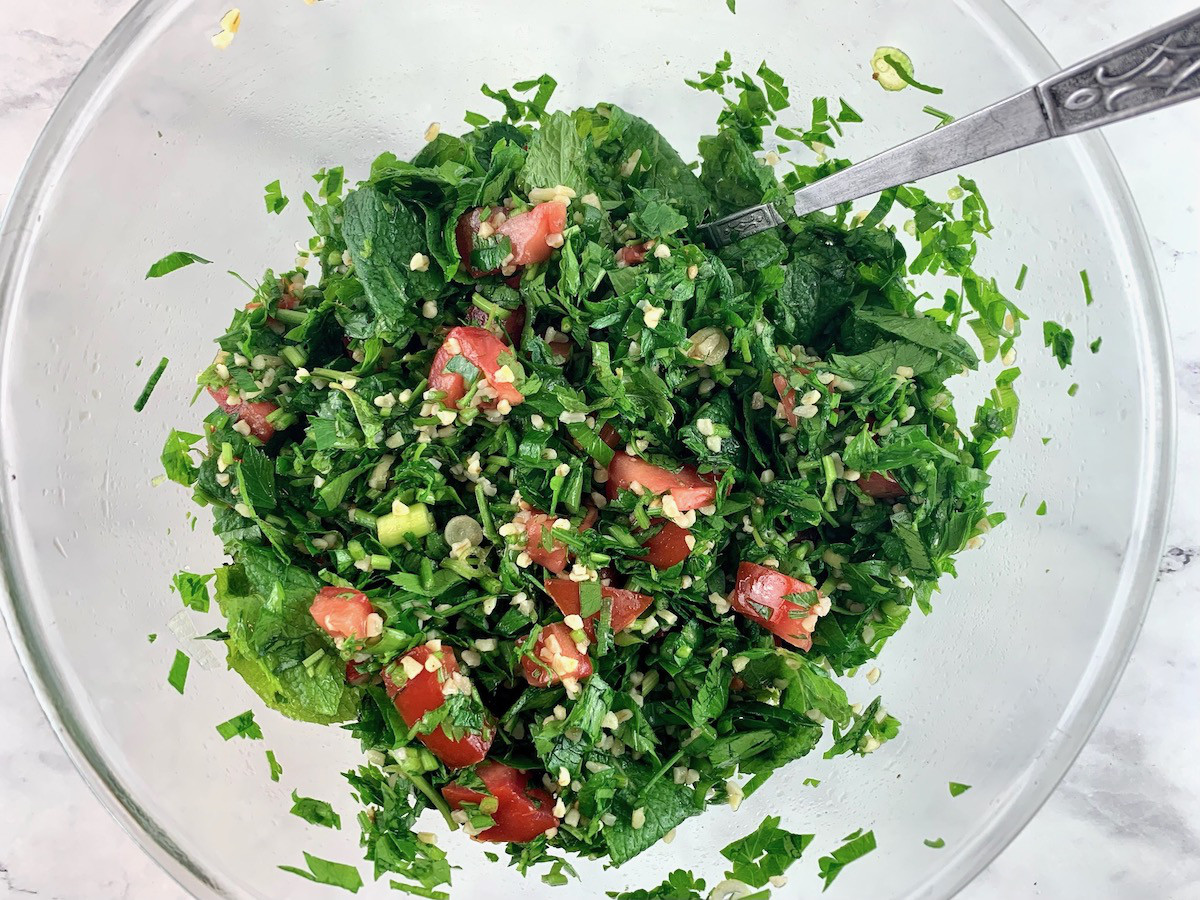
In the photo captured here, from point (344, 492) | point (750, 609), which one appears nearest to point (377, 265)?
point (344, 492)

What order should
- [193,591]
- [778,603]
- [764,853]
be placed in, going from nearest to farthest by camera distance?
[778,603] < [193,591] < [764,853]

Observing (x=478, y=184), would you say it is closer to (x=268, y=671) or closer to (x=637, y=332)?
(x=637, y=332)

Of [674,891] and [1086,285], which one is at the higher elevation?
[1086,285]

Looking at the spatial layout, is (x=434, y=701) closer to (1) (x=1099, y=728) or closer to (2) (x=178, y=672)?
(2) (x=178, y=672)

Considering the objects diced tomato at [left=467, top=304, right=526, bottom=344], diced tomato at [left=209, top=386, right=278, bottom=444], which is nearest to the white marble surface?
diced tomato at [left=209, top=386, right=278, bottom=444]

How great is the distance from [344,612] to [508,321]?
80cm

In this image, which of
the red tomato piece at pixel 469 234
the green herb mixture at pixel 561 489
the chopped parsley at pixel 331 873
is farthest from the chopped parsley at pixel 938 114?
the chopped parsley at pixel 331 873

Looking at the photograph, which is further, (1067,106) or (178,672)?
(178,672)

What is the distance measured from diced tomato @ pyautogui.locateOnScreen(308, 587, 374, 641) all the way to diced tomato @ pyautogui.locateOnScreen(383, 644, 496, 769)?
126mm

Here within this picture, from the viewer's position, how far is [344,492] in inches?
91.0

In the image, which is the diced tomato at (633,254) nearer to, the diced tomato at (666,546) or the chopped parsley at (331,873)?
the diced tomato at (666,546)

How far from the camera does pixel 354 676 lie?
7.65 ft

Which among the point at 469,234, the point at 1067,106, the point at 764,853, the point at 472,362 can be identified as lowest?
the point at 764,853

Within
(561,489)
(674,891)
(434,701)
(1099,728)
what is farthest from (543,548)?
(1099,728)
